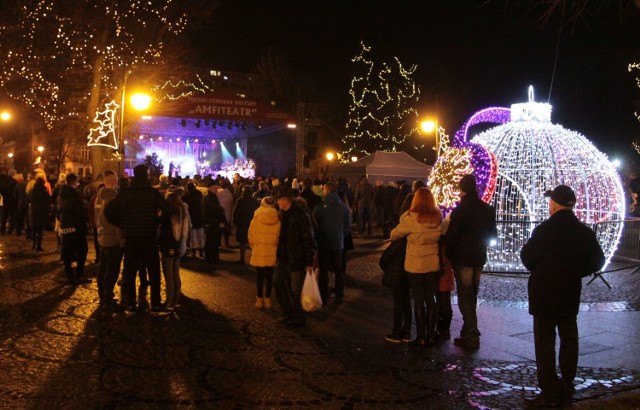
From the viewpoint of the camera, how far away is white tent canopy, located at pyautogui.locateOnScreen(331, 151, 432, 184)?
23.3 meters

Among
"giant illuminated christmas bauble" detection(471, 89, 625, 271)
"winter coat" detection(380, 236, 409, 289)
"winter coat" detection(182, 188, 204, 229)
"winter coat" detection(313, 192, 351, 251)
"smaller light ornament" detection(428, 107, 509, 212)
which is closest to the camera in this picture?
"winter coat" detection(380, 236, 409, 289)

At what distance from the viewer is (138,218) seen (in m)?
7.82

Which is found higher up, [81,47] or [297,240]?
[81,47]

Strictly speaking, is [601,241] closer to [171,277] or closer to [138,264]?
[171,277]

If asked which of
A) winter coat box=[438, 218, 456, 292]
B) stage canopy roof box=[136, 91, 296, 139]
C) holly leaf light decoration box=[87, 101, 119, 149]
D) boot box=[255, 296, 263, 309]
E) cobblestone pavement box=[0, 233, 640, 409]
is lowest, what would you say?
cobblestone pavement box=[0, 233, 640, 409]

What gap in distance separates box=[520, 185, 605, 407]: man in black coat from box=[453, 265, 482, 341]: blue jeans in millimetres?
1628

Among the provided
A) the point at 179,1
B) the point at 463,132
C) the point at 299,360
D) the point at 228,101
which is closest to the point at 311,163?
the point at 228,101

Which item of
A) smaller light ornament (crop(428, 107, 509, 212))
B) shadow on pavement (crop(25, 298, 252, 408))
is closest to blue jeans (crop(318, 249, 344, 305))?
shadow on pavement (crop(25, 298, 252, 408))

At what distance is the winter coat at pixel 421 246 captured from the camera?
657 cm

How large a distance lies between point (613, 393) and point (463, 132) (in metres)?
8.03

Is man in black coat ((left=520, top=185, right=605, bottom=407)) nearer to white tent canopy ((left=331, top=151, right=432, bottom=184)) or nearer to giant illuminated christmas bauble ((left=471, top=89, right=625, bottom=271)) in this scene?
giant illuminated christmas bauble ((left=471, top=89, right=625, bottom=271))

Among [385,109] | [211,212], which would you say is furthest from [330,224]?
[385,109]

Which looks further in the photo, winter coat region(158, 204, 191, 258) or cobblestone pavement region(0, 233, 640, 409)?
winter coat region(158, 204, 191, 258)

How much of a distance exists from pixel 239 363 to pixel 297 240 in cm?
196
